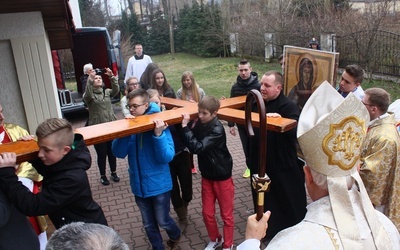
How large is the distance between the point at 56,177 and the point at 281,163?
2.22 m

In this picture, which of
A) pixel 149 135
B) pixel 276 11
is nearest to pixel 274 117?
pixel 149 135

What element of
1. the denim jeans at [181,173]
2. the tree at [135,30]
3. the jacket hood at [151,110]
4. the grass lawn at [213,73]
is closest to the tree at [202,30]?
the grass lawn at [213,73]

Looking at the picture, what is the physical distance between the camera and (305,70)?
5.30m

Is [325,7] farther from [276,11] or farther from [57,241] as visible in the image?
[57,241]

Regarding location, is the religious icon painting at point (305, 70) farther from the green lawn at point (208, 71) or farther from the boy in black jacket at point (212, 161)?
the green lawn at point (208, 71)

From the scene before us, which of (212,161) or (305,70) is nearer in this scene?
(212,161)

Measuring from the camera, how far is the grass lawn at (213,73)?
12.0m

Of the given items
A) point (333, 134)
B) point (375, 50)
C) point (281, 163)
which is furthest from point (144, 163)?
point (375, 50)

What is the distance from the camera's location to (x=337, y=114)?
75.2 inches

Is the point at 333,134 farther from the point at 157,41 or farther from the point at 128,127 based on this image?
the point at 157,41

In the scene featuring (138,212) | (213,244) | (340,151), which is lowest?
(138,212)

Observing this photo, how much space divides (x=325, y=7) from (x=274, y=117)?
647 inches

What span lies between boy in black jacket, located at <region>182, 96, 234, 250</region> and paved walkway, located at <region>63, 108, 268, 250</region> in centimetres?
41

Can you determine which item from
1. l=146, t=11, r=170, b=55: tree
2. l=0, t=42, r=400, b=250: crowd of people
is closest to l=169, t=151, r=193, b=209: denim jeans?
l=0, t=42, r=400, b=250: crowd of people
